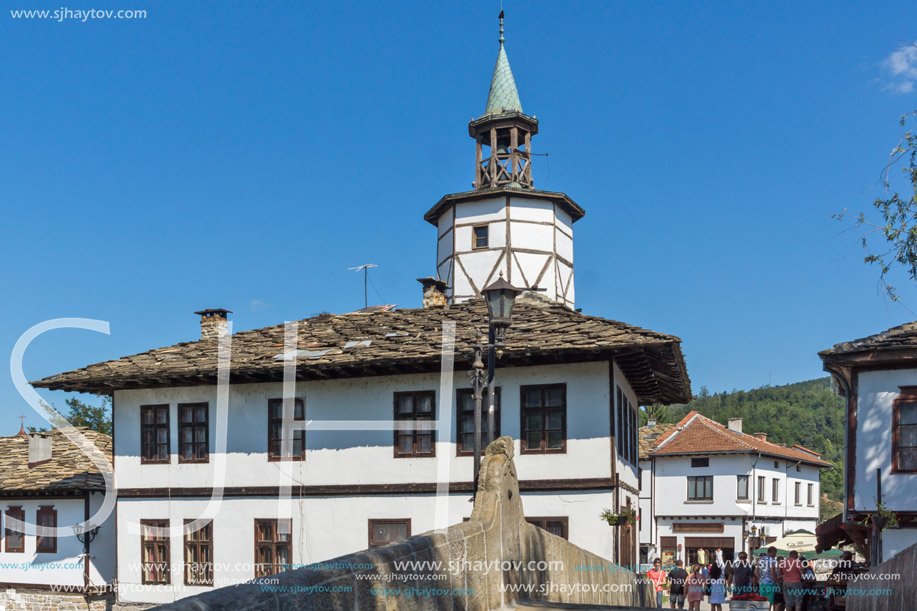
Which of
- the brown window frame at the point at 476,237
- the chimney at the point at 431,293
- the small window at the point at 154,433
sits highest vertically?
the brown window frame at the point at 476,237

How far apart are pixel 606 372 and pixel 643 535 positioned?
2887 cm

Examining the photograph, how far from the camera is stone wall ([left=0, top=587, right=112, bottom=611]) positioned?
881 inches

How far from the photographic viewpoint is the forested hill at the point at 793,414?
366ft

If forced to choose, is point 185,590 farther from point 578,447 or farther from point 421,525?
point 578,447

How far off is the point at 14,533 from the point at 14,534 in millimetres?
27

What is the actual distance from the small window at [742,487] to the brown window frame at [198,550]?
30.8 meters

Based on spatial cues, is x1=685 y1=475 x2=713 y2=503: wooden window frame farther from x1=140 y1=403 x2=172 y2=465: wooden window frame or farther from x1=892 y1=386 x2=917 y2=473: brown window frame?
x1=140 y1=403 x2=172 y2=465: wooden window frame

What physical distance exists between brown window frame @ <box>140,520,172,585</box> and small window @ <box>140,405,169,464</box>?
4.66 feet

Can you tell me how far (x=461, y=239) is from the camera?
2827 centimetres

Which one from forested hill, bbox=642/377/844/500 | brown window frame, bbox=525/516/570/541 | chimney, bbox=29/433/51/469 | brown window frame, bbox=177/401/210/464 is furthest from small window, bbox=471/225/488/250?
forested hill, bbox=642/377/844/500

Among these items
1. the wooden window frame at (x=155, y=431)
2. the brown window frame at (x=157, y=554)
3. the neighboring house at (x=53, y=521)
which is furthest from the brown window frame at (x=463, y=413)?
the neighboring house at (x=53, y=521)

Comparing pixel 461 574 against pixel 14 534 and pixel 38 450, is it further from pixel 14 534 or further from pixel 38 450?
pixel 38 450

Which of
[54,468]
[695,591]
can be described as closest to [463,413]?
[695,591]

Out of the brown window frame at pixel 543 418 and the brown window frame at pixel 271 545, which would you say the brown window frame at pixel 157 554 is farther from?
the brown window frame at pixel 543 418
